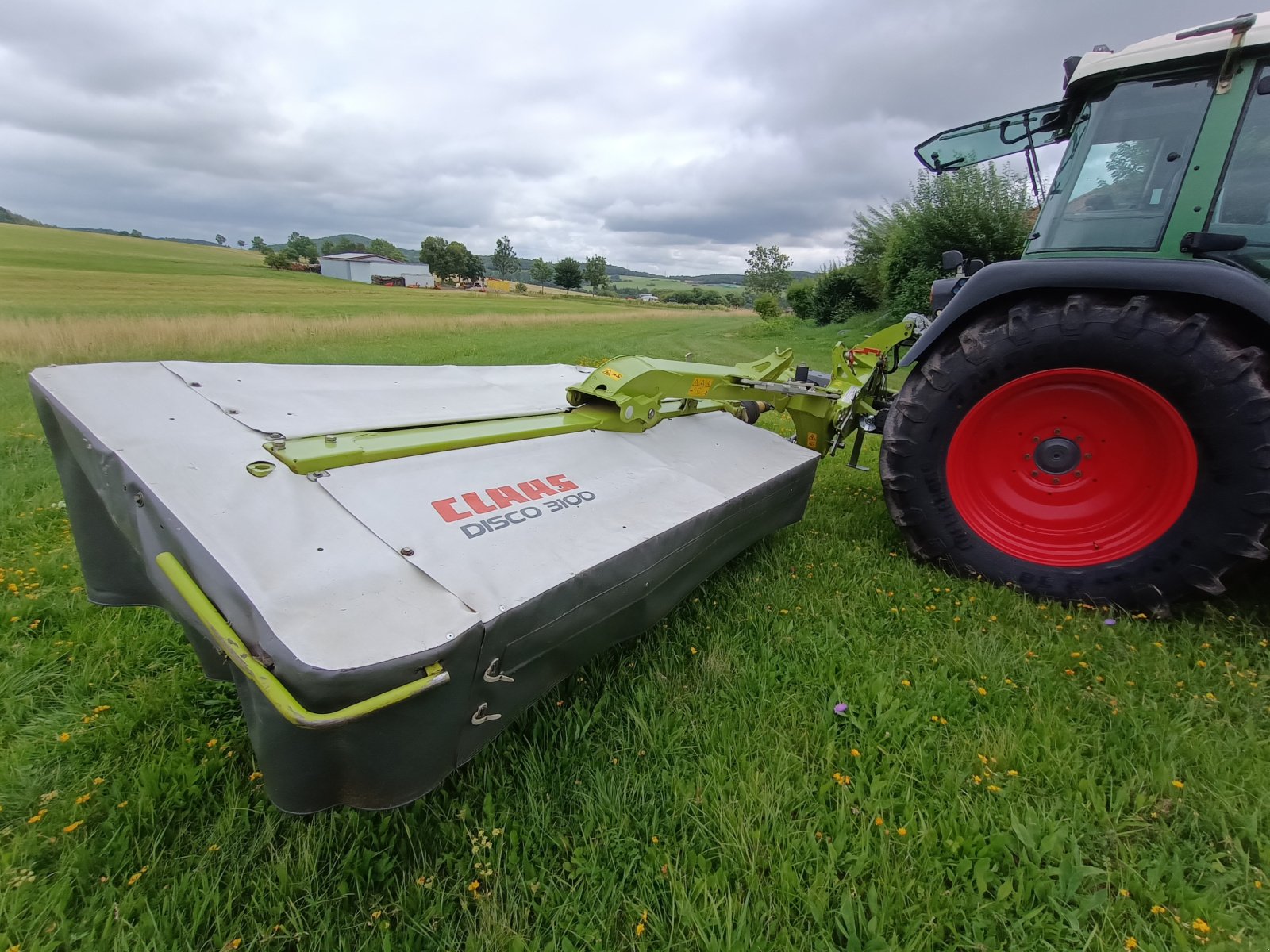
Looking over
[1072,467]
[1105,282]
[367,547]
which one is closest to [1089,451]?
[1072,467]

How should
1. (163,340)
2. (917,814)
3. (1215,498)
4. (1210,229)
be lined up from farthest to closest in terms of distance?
1. (163,340)
2. (1210,229)
3. (1215,498)
4. (917,814)

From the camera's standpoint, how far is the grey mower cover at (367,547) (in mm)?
1191

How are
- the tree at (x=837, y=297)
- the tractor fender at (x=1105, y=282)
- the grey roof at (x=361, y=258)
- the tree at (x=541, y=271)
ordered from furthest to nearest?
the tree at (x=541, y=271), the grey roof at (x=361, y=258), the tree at (x=837, y=297), the tractor fender at (x=1105, y=282)

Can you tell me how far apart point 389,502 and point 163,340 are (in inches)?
440

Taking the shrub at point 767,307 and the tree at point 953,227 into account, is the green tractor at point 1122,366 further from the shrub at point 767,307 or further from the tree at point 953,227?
the shrub at point 767,307

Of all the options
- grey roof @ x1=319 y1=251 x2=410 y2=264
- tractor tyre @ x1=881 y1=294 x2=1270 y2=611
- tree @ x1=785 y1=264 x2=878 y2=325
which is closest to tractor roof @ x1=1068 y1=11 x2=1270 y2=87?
tractor tyre @ x1=881 y1=294 x2=1270 y2=611

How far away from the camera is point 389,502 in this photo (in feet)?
5.57

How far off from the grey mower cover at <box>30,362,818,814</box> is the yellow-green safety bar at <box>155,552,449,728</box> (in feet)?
0.05

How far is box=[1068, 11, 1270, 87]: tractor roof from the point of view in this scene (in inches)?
89.3

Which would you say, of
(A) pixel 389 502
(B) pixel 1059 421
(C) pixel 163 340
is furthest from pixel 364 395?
(C) pixel 163 340

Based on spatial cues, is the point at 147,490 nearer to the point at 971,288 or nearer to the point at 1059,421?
the point at 971,288

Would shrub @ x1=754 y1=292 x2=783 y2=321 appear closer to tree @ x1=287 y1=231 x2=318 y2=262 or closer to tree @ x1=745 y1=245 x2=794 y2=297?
tree @ x1=745 y1=245 x2=794 y2=297

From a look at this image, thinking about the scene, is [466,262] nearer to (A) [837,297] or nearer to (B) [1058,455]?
(A) [837,297]

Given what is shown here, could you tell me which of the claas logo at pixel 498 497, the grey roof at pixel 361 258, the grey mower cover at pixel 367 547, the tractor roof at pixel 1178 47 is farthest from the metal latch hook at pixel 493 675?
the grey roof at pixel 361 258
